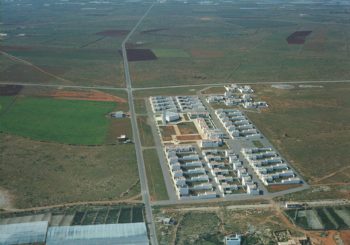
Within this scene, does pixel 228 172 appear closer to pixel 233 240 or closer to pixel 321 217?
pixel 321 217

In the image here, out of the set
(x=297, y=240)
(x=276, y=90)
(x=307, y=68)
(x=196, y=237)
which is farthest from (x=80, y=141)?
(x=307, y=68)

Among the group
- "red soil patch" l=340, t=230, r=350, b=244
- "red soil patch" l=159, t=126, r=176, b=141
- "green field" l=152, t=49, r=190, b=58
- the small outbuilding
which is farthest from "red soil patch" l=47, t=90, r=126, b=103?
"red soil patch" l=340, t=230, r=350, b=244

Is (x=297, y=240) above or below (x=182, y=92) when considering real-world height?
above

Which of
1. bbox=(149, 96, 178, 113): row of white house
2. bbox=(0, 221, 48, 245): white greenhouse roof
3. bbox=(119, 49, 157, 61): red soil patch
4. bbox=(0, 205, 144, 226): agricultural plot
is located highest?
bbox=(0, 221, 48, 245): white greenhouse roof

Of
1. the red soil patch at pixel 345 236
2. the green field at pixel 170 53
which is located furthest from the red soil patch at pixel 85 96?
the red soil patch at pixel 345 236

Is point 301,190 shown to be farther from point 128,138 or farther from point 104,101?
point 104,101

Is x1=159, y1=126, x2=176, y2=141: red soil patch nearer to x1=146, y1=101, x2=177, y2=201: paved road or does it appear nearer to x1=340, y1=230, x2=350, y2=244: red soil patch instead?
x1=146, y1=101, x2=177, y2=201: paved road
